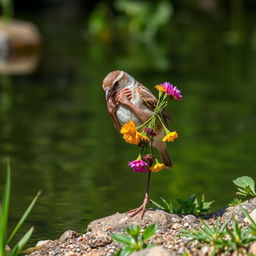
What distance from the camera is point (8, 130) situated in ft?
31.8

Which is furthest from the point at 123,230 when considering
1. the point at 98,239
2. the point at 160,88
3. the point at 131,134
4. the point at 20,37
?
the point at 20,37

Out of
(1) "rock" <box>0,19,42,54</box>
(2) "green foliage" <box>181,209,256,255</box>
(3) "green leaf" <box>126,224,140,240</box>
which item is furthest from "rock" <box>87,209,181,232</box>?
(1) "rock" <box>0,19,42,54</box>

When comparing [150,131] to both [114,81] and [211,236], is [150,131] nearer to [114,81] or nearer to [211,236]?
[114,81]

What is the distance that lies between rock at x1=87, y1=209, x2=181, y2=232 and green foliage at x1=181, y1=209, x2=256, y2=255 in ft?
1.43

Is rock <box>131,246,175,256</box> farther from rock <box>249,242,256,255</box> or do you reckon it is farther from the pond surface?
the pond surface

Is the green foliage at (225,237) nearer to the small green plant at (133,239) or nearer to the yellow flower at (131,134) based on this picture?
the small green plant at (133,239)

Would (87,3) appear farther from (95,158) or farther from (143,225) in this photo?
(143,225)

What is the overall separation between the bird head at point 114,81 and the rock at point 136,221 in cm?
69

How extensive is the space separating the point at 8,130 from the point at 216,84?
4187 mm

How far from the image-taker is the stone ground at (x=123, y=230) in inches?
179

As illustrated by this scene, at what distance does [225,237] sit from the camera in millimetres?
4469

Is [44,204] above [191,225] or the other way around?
the other way around

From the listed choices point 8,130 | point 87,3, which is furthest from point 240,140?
point 87,3

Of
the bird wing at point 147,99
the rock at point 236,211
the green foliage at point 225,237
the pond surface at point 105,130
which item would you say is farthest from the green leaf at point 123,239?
the pond surface at point 105,130
